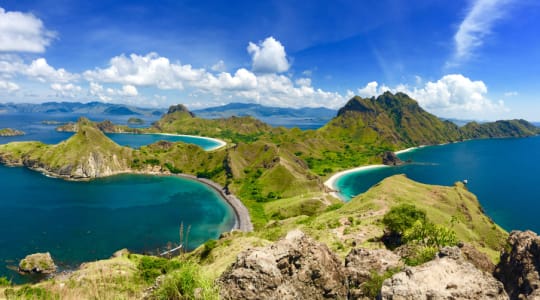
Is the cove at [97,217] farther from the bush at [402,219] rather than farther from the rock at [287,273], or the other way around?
the rock at [287,273]

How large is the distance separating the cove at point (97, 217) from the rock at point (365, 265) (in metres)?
67.3

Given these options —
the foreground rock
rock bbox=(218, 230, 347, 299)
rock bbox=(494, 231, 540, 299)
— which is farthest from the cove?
the foreground rock

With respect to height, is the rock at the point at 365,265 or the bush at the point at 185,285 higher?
the bush at the point at 185,285

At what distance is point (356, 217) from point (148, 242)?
3081 inches

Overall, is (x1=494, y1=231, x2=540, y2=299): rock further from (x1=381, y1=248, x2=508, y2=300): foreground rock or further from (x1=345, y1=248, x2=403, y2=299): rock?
(x1=381, y1=248, x2=508, y2=300): foreground rock

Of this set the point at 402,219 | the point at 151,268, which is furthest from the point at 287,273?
the point at 151,268

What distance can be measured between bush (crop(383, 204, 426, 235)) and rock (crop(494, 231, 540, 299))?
20986 millimetres

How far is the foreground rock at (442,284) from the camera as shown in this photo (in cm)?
1338

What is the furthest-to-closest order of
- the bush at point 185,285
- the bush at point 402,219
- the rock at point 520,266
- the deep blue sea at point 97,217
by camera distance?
the deep blue sea at point 97,217
the bush at point 402,219
the rock at point 520,266
the bush at point 185,285

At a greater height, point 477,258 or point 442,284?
point 442,284

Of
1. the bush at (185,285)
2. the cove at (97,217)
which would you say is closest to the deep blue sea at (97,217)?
the cove at (97,217)

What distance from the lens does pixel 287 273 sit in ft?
57.3

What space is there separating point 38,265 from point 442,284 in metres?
106

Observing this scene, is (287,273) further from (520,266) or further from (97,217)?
(97,217)
